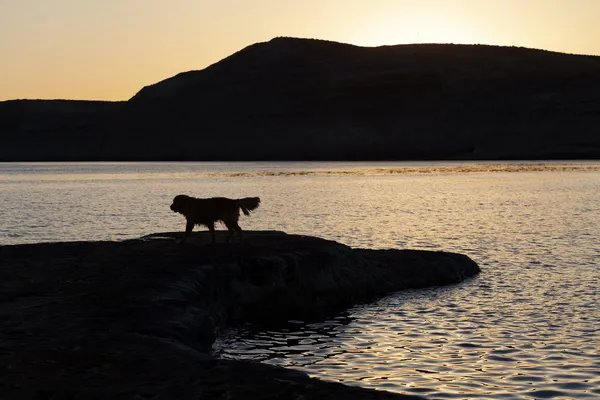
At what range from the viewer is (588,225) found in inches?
1660

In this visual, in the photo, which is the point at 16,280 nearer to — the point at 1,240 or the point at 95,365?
the point at 95,365

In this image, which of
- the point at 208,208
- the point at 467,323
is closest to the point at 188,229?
the point at 208,208

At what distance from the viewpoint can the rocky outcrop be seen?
9.90 meters

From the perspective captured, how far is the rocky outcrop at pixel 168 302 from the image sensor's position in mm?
9898

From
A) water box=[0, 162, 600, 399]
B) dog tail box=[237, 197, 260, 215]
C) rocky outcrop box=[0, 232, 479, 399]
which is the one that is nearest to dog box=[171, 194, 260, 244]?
dog tail box=[237, 197, 260, 215]

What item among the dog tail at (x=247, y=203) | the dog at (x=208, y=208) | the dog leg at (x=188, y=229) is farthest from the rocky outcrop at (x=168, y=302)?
the dog tail at (x=247, y=203)

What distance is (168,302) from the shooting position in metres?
14.7

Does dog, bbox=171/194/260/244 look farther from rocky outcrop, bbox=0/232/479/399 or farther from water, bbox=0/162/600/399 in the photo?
water, bbox=0/162/600/399

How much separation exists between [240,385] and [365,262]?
12611 millimetres

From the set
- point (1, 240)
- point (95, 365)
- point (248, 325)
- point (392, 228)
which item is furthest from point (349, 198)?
point (95, 365)

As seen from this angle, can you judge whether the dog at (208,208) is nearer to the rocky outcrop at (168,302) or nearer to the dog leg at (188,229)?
the dog leg at (188,229)

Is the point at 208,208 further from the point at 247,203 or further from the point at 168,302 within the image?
the point at 168,302

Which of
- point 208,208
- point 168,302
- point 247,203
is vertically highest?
point 247,203

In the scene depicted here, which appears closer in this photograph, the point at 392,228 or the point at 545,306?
the point at 545,306
